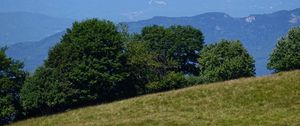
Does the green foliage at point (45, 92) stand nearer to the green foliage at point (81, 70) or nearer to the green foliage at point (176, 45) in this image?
the green foliage at point (81, 70)

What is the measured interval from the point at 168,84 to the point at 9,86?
28.1m

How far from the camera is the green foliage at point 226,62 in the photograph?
92250 mm

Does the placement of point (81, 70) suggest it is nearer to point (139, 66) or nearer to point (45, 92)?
point (45, 92)

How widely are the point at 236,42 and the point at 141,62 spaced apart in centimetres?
2253

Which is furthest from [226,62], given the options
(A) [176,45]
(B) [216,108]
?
(B) [216,108]

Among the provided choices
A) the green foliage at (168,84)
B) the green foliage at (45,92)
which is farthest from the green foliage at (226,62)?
the green foliage at (45,92)

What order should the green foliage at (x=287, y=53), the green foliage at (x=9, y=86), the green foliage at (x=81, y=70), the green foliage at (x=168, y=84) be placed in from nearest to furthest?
1. the green foliage at (x=9, y=86)
2. the green foliage at (x=81, y=70)
3. the green foliage at (x=168, y=84)
4. the green foliage at (x=287, y=53)

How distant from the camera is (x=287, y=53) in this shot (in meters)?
91.7

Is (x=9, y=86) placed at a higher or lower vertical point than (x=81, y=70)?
lower

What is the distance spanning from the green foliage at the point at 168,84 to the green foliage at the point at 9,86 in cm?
2092

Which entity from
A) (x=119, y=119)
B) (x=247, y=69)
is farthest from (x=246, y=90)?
(x=247, y=69)

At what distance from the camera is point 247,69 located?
305ft

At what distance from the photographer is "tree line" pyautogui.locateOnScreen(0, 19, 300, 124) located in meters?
66.7

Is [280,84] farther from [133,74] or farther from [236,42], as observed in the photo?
[236,42]
